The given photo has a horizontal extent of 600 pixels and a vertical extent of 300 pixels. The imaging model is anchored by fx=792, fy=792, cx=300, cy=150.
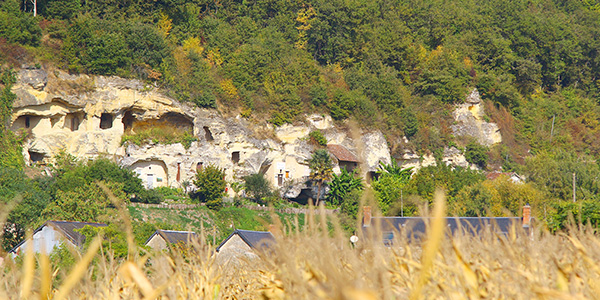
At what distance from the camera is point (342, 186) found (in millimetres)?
41344

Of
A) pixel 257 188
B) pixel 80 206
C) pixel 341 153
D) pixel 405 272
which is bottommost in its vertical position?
pixel 405 272

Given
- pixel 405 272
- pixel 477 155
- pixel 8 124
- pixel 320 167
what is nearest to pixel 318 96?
pixel 320 167

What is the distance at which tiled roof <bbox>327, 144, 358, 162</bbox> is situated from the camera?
1714 inches

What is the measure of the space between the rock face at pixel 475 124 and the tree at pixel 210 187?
58.5ft

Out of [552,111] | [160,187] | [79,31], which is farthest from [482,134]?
[79,31]

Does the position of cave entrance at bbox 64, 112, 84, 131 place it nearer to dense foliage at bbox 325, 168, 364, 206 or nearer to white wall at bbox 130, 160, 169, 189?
white wall at bbox 130, 160, 169, 189

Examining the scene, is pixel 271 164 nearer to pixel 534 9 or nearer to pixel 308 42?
pixel 308 42

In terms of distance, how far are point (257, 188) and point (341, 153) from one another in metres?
6.08

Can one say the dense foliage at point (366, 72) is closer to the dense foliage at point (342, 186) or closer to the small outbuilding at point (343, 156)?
the dense foliage at point (342, 186)

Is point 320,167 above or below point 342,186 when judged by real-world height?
above

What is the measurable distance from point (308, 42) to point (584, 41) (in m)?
22.6

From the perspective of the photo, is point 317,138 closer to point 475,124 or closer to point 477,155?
point 477,155

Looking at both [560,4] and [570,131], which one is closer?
[570,131]

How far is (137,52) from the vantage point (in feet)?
133
